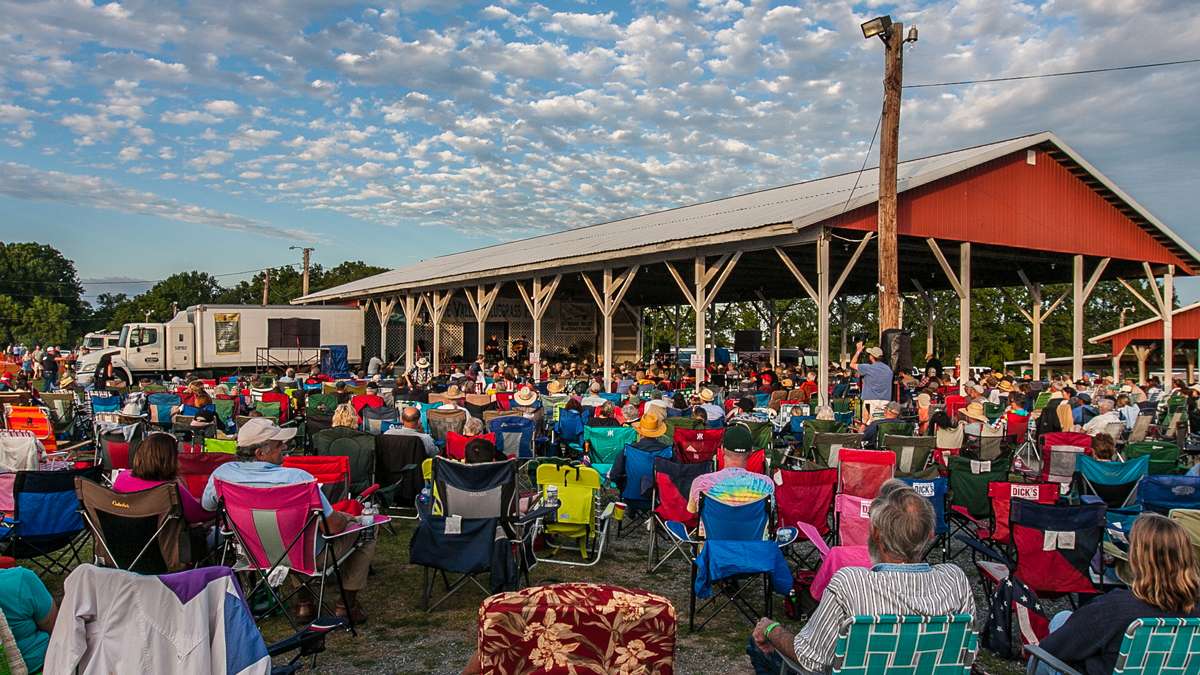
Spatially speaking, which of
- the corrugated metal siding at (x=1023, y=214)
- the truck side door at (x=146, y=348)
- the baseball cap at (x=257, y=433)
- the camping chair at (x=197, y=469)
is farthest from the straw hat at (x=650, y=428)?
the truck side door at (x=146, y=348)

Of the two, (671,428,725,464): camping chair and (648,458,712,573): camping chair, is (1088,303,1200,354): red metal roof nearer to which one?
(671,428,725,464): camping chair

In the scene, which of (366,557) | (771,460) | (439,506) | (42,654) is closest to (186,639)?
(42,654)

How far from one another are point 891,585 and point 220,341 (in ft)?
85.8

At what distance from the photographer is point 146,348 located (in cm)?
2431

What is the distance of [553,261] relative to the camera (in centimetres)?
1838

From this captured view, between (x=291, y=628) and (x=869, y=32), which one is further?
(x=869, y=32)

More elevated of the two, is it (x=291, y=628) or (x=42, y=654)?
(x=42, y=654)

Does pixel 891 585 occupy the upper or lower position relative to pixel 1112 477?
upper

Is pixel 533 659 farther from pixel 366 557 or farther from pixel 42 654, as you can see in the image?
pixel 366 557

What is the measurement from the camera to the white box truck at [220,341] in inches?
957

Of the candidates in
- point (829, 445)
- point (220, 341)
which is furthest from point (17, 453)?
point (220, 341)

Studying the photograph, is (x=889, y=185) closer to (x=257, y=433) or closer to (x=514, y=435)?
(x=514, y=435)

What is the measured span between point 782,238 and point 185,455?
1026 cm

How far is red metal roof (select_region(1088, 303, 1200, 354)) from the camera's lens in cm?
2530
